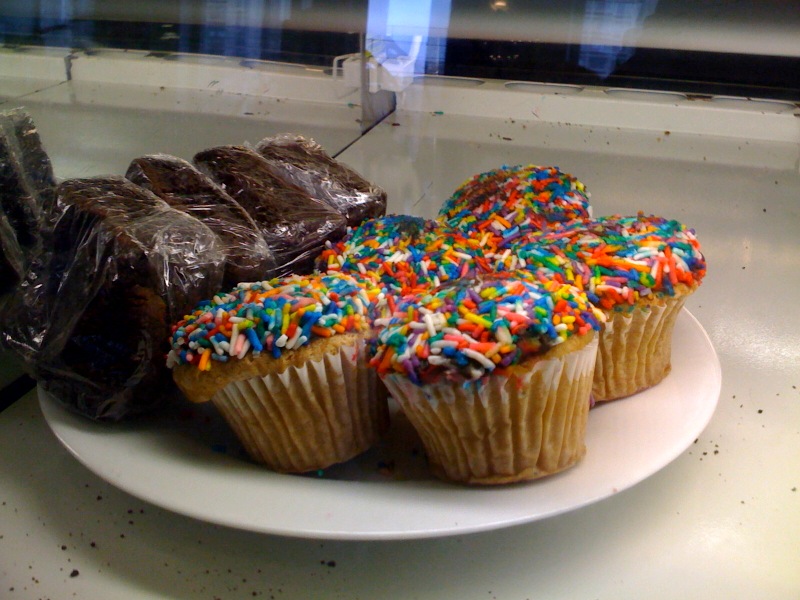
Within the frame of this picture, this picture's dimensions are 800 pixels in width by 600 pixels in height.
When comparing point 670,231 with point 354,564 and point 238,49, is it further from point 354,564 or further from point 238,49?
point 238,49

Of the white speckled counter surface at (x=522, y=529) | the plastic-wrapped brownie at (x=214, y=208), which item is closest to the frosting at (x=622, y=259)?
the white speckled counter surface at (x=522, y=529)

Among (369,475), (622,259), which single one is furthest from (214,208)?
(622,259)

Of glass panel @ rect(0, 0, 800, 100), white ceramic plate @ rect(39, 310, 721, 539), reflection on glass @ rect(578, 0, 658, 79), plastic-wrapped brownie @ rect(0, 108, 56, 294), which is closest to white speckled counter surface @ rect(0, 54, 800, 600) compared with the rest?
white ceramic plate @ rect(39, 310, 721, 539)

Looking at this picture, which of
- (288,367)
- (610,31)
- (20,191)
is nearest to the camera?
(288,367)

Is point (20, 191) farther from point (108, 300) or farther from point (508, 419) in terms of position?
point (508, 419)

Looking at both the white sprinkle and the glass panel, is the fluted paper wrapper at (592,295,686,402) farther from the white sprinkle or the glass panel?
the glass panel

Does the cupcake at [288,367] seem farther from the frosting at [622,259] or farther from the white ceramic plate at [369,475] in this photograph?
the frosting at [622,259]
